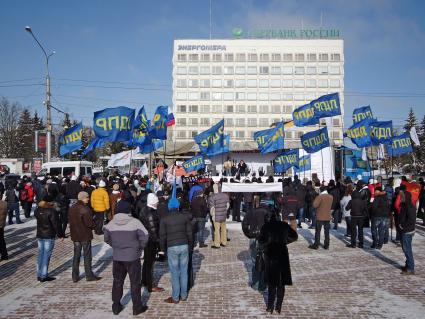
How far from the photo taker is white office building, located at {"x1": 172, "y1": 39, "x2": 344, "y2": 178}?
83250mm

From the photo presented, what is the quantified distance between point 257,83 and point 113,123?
227 feet

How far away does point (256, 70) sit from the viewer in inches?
3290

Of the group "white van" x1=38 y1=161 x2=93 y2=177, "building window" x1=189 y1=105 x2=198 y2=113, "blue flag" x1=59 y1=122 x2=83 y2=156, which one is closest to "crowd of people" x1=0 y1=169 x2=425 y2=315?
"blue flag" x1=59 y1=122 x2=83 y2=156

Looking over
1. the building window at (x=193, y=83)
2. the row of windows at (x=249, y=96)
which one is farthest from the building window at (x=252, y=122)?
the building window at (x=193, y=83)

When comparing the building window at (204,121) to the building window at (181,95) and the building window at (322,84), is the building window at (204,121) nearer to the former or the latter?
the building window at (181,95)

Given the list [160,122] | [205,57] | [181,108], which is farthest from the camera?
[181,108]

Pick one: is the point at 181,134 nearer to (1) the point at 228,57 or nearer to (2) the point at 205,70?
(2) the point at 205,70

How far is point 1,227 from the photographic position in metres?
10.3

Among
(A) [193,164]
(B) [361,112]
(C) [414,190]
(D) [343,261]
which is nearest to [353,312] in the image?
(D) [343,261]

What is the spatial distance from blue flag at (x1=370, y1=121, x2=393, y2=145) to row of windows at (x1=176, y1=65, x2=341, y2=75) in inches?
2562

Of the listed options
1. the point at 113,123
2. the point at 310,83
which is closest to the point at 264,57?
the point at 310,83

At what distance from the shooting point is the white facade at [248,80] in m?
83.2

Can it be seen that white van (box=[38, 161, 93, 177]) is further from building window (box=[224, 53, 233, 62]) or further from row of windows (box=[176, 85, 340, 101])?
building window (box=[224, 53, 233, 62])

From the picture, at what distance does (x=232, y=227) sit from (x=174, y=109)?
232 feet
